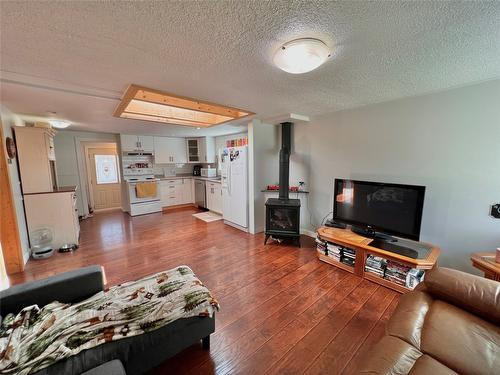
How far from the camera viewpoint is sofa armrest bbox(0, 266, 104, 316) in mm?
1440

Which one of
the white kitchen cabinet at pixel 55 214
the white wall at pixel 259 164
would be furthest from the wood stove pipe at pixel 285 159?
the white kitchen cabinet at pixel 55 214

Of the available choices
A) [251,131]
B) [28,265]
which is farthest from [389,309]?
[28,265]

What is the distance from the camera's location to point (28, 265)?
2.91m

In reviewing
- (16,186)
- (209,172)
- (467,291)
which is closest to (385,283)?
(467,291)

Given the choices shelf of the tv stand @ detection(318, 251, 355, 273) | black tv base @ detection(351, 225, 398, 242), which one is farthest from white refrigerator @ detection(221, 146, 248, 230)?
black tv base @ detection(351, 225, 398, 242)

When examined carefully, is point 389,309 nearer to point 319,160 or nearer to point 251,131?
point 319,160

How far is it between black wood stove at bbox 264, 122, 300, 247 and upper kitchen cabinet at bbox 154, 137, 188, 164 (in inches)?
146

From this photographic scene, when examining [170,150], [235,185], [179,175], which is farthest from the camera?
[179,175]

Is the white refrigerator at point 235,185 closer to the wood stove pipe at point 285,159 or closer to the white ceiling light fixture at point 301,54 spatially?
the wood stove pipe at point 285,159

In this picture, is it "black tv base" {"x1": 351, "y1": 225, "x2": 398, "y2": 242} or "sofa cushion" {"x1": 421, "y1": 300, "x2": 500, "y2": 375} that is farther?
"black tv base" {"x1": 351, "y1": 225, "x2": 398, "y2": 242}

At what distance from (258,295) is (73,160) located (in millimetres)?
5727

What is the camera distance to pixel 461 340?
1143 millimetres

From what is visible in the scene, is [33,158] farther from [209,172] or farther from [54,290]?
[209,172]

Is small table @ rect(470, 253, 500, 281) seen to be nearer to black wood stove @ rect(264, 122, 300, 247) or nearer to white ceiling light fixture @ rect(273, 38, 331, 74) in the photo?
black wood stove @ rect(264, 122, 300, 247)
